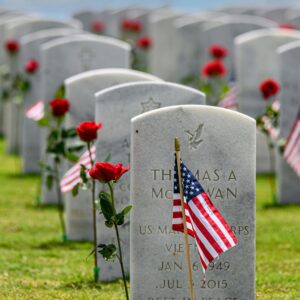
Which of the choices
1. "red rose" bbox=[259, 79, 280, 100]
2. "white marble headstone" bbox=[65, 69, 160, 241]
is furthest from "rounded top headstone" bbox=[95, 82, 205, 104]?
"red rose" bbox=[259, 79, 280, 100]

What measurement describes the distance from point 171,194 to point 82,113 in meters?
3.16

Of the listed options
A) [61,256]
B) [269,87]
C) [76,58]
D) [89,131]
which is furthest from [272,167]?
[89,131]

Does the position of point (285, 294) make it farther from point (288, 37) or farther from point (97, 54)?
point (288, 37)

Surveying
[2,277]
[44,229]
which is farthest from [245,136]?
[44,229]

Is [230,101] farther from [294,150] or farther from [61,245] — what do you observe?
[61,245]

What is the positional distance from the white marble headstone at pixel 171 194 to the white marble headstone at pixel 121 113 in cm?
118

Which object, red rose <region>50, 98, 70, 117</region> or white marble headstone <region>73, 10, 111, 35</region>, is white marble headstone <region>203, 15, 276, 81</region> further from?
white marble headstone <region>73, 10, 111, 35</region>

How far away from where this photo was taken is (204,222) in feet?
20.1

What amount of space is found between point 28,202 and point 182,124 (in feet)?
18.8

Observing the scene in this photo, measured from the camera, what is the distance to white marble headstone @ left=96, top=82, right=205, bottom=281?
7.82 meters

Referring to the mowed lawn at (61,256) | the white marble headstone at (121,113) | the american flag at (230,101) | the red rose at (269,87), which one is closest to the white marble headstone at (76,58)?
the mowed lawn at (61,256)

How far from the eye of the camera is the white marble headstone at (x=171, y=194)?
660cm

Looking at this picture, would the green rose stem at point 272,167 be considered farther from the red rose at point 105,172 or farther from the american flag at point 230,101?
the red rose at point 105,172

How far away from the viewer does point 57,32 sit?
48.9 feet
